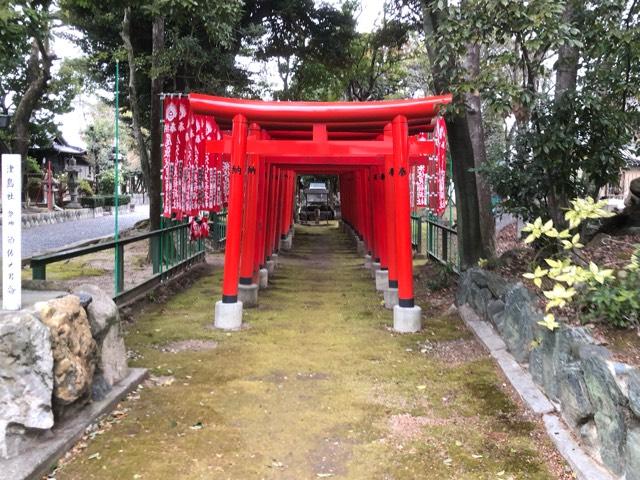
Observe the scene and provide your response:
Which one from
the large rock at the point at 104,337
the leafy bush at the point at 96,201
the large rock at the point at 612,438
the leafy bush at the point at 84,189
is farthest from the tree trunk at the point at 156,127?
the leafy bush at the point at 84,189

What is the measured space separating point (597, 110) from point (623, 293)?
2666 mm

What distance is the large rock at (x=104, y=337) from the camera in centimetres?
418

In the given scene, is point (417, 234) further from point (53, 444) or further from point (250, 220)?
point (53, 444)

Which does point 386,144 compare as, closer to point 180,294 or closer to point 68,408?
point 180,294

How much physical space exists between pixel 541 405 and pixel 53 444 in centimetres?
332

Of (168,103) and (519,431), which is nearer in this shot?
(519,431)

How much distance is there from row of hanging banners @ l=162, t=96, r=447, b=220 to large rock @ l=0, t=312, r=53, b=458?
18.1ft

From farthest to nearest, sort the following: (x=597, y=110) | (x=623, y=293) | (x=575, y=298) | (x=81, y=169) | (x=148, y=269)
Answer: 1. (x=81, y=169)
2. (x=148, y=269)
3. (x=597, y=110)
4. (x=575, y=298)
5. (x=623, y=293)

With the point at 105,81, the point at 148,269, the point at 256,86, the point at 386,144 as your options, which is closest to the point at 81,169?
the point at 105,81

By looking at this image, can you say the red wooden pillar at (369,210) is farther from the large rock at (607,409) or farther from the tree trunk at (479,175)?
the large rock at (607,409)

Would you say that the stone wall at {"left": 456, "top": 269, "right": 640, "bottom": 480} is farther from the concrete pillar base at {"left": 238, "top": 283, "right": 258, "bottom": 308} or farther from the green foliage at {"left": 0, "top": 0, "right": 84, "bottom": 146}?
the green foliage at {"left": 0, "top": 0, "right": 84, "bottom": 146}

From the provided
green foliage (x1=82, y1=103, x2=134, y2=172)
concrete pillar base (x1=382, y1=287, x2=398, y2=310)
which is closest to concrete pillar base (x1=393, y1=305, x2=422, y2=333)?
concrete pillar base (x1=382, y1=287, x2=398, y2=310)

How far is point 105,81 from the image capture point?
50.2 ft

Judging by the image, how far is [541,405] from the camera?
4.14 m
